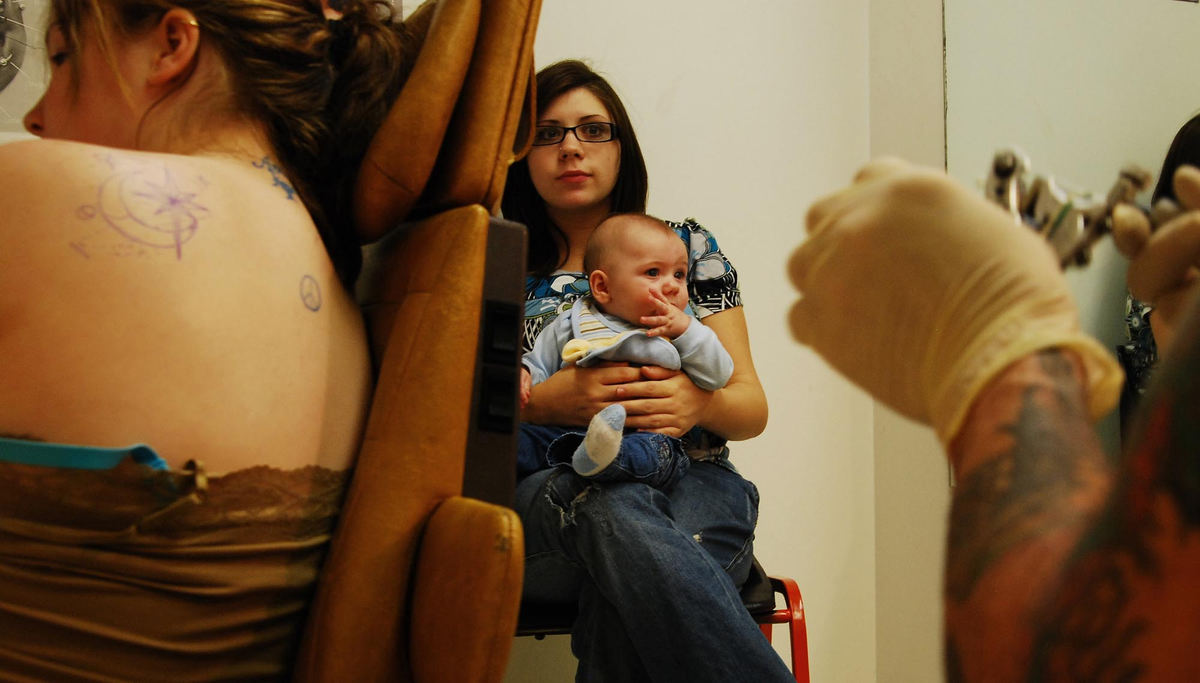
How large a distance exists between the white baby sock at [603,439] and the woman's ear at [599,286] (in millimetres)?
332

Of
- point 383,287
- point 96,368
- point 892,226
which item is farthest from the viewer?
point 383,287

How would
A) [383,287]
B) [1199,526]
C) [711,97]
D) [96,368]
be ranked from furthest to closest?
[711,97]
[383,287]
[96,368]
[1199,526]

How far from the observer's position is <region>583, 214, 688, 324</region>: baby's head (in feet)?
5.52

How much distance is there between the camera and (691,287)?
1873 mm

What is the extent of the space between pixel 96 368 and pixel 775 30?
197cm

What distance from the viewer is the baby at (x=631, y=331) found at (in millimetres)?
1609

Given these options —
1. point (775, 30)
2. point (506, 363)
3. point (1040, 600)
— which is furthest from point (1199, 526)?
point (775, 30)

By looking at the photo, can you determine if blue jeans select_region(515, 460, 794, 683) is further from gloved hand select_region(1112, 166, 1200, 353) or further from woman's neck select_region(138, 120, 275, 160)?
gloved hand select_region(1112, 166, 1200, 353)

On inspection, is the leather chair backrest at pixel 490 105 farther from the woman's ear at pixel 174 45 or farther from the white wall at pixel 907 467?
the white wall at pixel 907 467

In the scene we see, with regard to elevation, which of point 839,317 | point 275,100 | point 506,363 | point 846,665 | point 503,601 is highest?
point 275,100

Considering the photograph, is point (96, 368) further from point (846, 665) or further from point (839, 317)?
point (846, 665)

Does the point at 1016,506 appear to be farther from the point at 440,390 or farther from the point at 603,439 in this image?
the point at 603,439

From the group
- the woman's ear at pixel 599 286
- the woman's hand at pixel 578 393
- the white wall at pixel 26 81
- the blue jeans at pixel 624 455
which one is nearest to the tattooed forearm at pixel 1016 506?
the blue jeans at pixel 624 455

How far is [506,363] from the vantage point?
1025 mm
